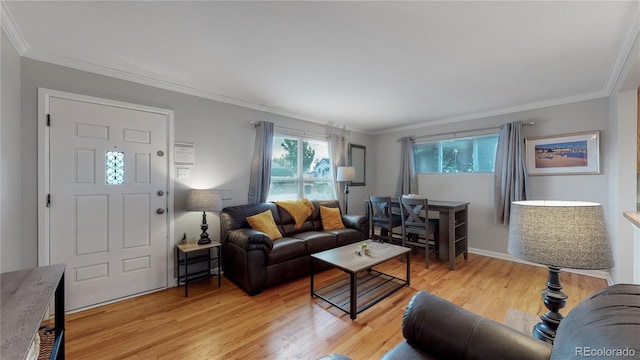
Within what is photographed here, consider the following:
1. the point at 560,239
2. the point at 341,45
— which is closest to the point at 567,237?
the point at 560,239

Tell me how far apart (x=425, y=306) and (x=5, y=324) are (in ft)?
5.36

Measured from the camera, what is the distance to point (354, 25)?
1.72m

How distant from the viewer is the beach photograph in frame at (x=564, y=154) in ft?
9.99

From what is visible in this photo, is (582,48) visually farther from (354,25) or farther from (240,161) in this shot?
(240,161)

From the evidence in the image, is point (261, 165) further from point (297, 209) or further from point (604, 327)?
point (604, 327)

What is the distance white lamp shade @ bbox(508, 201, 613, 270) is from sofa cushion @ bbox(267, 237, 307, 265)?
2190 millimetres

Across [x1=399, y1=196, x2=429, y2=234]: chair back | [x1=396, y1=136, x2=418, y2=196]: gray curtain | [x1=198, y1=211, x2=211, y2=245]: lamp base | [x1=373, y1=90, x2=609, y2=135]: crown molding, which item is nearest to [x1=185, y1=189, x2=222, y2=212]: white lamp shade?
[x1=198, y1=211, x2=211, y2=245]: lamp base

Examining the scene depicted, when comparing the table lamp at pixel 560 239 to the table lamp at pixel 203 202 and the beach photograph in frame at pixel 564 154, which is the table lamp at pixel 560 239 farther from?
the beach photograph in frame at pixel 564 154

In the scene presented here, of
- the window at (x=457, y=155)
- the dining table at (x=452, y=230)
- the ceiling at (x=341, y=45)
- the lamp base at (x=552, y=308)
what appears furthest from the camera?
the window at (x=457, y=155)

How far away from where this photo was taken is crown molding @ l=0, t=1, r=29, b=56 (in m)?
1.60

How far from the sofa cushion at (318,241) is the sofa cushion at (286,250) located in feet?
0.31

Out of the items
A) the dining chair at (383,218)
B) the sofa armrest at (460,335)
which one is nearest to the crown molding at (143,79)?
the dining chair at (383,218)

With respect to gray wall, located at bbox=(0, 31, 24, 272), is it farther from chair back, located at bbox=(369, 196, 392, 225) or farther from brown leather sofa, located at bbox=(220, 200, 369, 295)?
chair back, located at bbox=(369, 196, 392, 225)

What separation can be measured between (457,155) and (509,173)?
0.83 m
